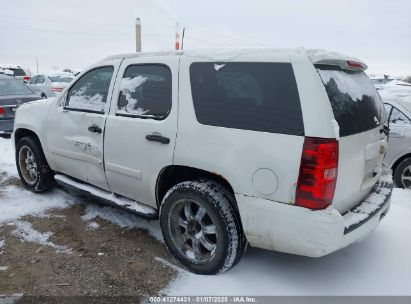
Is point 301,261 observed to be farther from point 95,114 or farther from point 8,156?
point 8,156

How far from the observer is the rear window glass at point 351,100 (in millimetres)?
2562

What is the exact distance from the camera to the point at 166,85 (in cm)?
321

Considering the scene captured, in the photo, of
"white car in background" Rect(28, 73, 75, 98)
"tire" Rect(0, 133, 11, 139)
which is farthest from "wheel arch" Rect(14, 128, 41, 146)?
"white car in background" Rect(28, 73, 75, 98)

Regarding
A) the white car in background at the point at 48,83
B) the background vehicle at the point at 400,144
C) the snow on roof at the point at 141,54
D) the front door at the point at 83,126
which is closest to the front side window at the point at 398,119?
the background vehicle at the point at 400,144

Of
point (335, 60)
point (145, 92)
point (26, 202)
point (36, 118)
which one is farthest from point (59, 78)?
point (335, 60)

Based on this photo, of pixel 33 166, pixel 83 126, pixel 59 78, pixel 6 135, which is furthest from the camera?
pixel 59 78

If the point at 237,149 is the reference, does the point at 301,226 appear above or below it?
below

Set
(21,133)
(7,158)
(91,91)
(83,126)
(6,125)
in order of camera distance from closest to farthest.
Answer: (83,126) < (91,91) < (21,133) < (7,158) < (6,125)

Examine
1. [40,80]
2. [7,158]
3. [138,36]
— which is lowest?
[7,158]

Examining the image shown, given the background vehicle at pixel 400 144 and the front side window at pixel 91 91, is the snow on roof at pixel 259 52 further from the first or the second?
the background vehicle at pixel 400 144

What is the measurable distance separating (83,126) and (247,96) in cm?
196

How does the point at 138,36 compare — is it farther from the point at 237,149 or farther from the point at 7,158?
the point at 237,149

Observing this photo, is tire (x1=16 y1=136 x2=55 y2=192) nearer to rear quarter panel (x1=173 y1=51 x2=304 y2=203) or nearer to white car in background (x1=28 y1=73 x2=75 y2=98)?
rear quarter panel (x1=173 y1=51 x2=304 y2=203)

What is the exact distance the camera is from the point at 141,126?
3.28m
